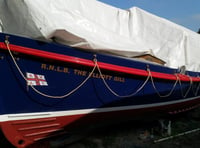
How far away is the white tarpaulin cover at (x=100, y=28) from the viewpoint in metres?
2.88

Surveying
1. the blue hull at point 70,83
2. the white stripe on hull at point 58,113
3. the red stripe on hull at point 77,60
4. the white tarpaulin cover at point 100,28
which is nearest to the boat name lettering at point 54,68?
the blue hull at point 70,83

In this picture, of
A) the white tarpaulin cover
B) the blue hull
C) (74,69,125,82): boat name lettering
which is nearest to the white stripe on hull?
the blue hull

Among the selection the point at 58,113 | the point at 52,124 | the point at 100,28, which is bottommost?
the point at 52,124

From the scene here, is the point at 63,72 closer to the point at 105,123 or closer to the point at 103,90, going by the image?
the point at 103,90

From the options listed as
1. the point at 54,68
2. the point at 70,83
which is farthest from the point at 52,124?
the point at 54,68

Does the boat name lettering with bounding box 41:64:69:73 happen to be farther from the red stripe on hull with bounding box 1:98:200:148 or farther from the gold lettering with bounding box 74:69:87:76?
the red stripe on hull with bounding box 1:98:200:148

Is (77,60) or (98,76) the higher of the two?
(77,60)

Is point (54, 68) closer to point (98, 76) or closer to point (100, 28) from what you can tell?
point (98, 76)

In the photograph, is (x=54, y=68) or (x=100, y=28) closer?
(x=54, y=68)

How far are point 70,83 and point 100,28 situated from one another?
101 cm

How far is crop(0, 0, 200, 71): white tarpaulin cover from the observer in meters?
2.88

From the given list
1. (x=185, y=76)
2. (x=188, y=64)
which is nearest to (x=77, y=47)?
(x=185, y=76)

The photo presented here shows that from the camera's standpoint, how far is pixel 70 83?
120 inches

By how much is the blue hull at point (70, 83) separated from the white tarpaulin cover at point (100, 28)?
191 millimetres
